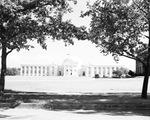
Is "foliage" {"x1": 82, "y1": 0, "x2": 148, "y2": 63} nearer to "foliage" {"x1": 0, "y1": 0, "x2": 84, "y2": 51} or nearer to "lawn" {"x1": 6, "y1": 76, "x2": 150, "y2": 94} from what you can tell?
"foliage" {"x1": 0, "y1": 0, "x2": 84, "y2": 51}

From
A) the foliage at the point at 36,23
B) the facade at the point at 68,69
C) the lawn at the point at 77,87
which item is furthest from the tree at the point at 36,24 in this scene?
the facade at the point at 68,69


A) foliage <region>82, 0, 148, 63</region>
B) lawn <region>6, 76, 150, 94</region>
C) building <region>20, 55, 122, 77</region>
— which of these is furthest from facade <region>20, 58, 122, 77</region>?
foliage <region>82, 0, 148, 63</region>

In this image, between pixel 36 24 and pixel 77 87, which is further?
pixel 77 87

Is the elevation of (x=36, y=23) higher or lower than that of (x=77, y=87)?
higher

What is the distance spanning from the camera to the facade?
480 ft

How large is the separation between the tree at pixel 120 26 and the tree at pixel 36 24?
141cm

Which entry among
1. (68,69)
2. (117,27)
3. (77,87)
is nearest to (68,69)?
(68,69)

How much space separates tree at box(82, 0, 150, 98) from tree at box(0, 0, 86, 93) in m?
1.41

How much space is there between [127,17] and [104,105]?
643 cm

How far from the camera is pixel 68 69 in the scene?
477ft

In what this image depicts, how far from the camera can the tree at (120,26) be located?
1532 centimetres

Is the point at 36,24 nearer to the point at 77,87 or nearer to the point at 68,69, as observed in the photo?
the point at 77,87

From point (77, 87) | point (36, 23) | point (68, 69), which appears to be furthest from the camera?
point (68, 69)

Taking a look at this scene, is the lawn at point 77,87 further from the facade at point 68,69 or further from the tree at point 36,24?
the facade at point 68,69
